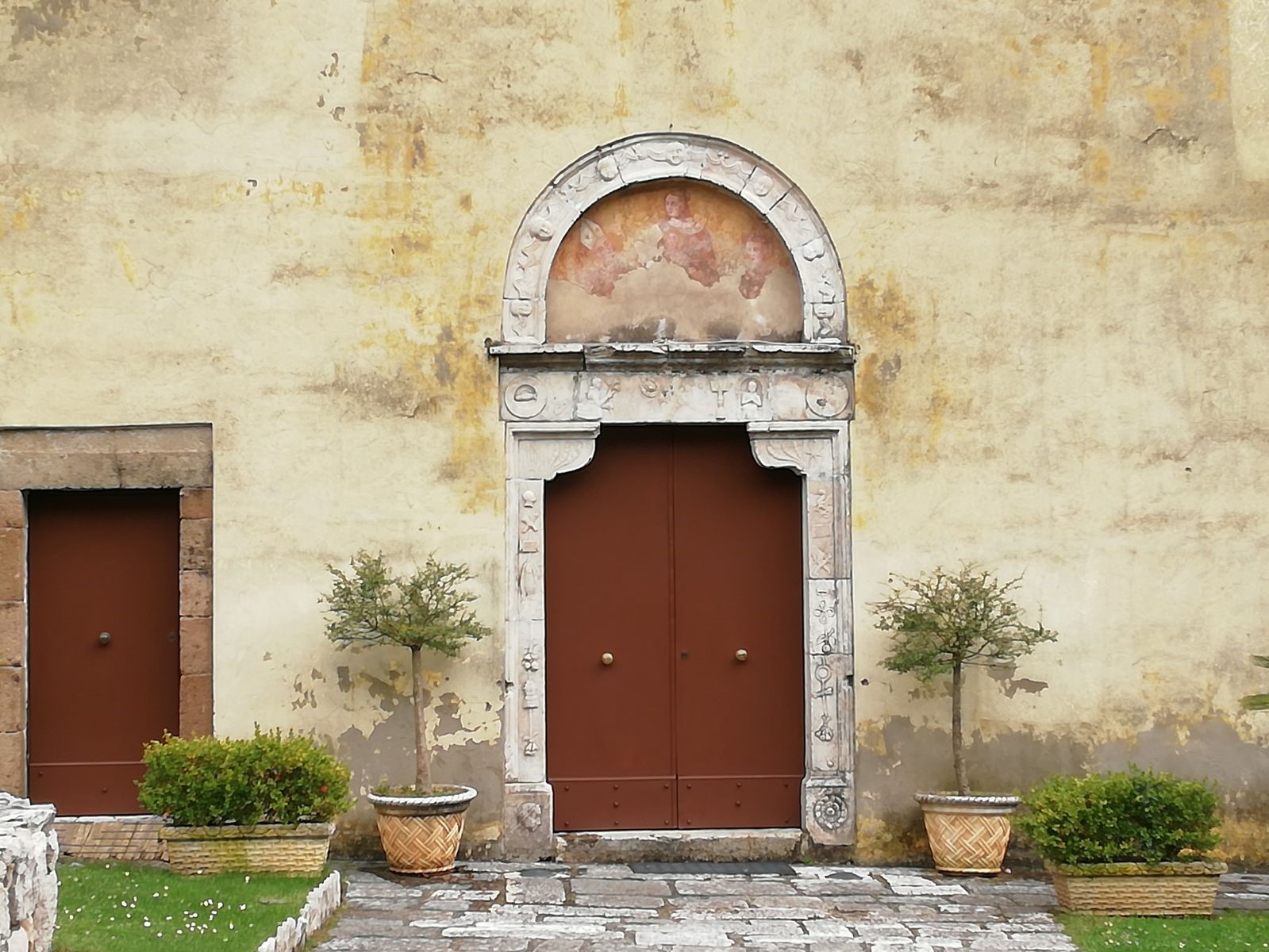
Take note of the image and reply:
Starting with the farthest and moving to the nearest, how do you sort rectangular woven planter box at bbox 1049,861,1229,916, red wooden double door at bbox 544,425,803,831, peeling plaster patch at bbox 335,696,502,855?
red wooden double door at bbox 544,425,803,831 → peeling plaster patch at bbox 335,696,502,855 → rectangular woven planter box at bbox 1049,861,1229,916

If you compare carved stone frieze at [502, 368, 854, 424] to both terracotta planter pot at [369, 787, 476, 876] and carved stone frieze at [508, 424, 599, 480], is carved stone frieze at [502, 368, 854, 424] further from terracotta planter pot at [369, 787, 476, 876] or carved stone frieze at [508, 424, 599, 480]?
terracotta planter pot at [369, 787, 476, 876]

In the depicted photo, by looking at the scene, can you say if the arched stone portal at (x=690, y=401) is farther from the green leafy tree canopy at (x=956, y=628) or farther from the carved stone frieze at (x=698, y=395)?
the green leafy tree canopy at (x=956, y=628)

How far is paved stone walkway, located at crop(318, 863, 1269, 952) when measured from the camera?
7.48m

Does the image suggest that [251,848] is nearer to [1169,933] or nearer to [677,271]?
[677,271]

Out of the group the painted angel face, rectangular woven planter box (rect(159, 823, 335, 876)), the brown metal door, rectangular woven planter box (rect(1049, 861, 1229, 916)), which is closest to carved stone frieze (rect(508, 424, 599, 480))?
the painted angel face

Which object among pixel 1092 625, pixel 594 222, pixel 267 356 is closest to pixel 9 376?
pixel 267 356

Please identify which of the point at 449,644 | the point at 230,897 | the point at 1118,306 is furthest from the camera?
the point at 1118,306

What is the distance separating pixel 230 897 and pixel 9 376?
11.2ft

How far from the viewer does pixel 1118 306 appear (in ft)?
32.1

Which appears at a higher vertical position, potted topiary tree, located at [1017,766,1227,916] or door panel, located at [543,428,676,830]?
door panel, located at [543,428,676,830]

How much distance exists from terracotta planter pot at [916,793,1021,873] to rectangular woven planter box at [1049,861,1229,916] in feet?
3.12

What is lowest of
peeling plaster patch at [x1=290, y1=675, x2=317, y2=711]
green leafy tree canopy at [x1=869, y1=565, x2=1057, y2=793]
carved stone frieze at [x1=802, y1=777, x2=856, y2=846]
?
carved stone frieze at [x1=802, y1=777, x2=856, y2=846]

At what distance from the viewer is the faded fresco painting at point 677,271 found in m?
9.79

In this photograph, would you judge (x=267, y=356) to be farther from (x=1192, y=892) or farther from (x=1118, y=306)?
(x=1192, y=892)
